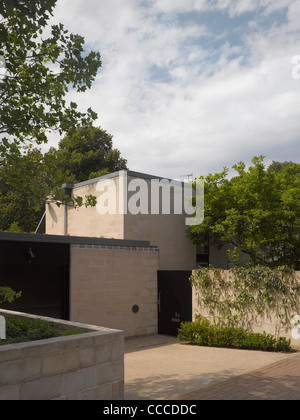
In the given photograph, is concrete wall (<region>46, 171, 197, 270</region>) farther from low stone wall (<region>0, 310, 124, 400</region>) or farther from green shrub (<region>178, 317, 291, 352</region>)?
low stone wall (<region>0, 310, 124, 400</region>)

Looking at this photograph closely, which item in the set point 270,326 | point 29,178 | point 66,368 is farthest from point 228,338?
point 29,178

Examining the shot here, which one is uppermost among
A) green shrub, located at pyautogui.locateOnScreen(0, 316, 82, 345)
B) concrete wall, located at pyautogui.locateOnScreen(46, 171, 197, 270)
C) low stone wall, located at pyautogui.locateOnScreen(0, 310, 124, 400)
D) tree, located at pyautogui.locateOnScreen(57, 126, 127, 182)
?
tree, located at pyautogui.locateOnScreen(57, 126, 127, 182)

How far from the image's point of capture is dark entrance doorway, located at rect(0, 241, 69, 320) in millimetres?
12445

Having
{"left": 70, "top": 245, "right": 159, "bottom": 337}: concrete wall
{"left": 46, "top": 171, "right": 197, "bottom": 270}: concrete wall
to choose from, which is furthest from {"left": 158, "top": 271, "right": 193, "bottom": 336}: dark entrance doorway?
{"left": 46, "top": 171, "right": 197, "bottom": 270}: concrete wall

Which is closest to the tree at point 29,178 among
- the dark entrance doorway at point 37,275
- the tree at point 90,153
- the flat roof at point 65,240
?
the flat roof at point 65,240

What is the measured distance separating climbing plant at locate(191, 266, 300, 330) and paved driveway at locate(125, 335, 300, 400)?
5.41 feet

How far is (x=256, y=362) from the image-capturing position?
10.2 meters

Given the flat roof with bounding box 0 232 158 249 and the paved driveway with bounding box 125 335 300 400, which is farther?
Answer: the flat roof with bounding box 0 232 158 249

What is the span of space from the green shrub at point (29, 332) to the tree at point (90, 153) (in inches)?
1110

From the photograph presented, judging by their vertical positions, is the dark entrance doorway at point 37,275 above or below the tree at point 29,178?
below

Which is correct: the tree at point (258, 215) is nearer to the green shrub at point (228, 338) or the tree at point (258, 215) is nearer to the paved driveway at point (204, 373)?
the green shrub at point (228, 338)

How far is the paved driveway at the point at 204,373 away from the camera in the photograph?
7.59 metres
